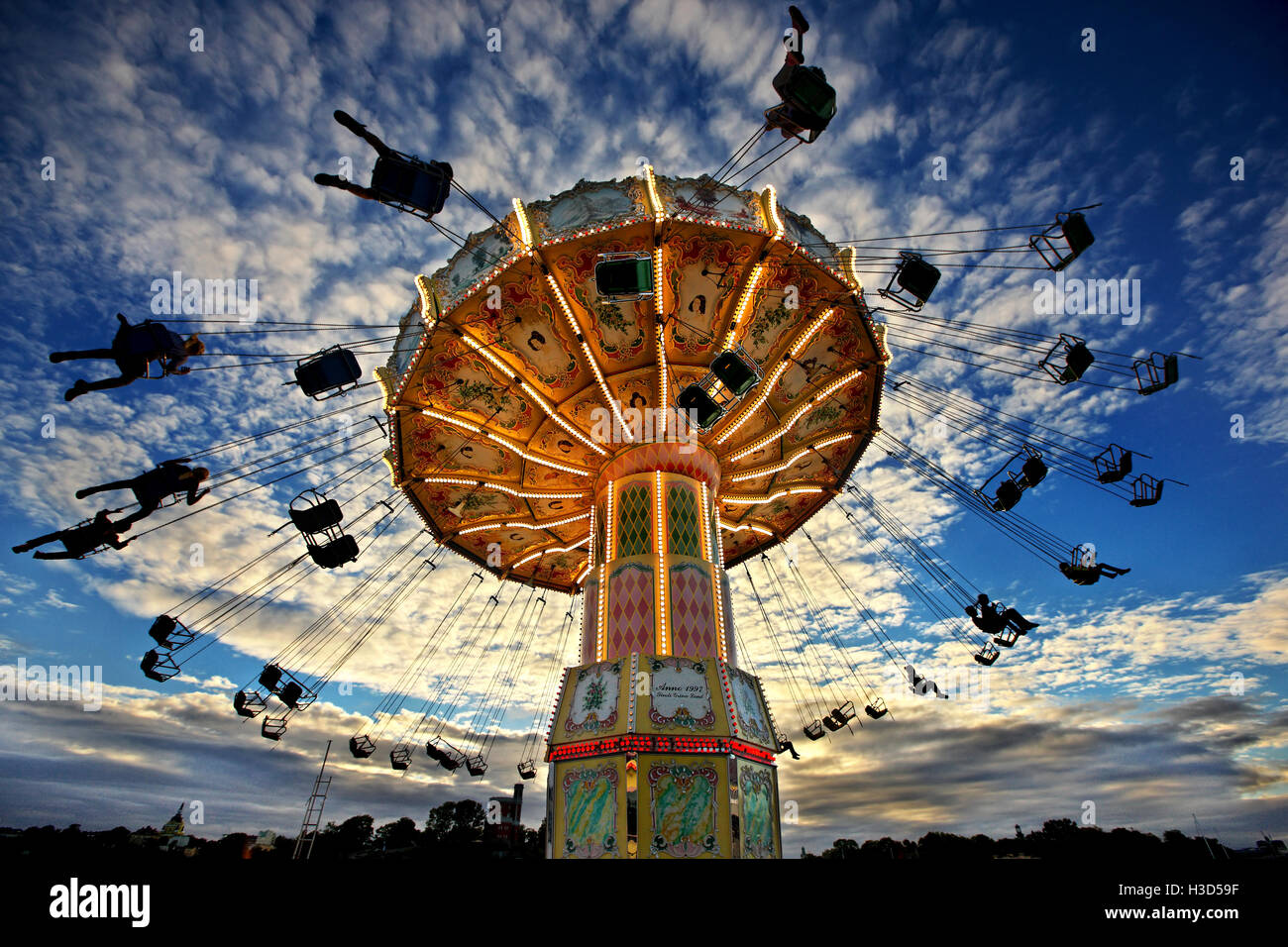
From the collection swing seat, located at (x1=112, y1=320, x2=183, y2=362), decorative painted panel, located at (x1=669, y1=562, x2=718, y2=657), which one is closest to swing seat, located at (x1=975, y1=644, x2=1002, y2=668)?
decorative painted panel, located at (x1=669, y1=562, x2=718, y2=657)

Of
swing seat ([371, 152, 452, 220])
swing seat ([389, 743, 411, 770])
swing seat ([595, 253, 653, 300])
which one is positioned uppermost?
swing seat ([371, 152, 452, 220])

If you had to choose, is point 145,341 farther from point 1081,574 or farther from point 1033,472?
point 1081,574

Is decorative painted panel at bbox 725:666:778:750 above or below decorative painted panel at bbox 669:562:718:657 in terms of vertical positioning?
below

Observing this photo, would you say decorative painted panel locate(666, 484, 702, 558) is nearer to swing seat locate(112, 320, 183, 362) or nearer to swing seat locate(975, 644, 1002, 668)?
swing seat locate(975, 644, 1002, 668)

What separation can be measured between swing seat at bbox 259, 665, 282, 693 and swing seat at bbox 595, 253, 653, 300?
11.6 metres

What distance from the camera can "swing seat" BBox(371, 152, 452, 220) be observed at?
825 cm

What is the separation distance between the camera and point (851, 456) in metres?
16.1

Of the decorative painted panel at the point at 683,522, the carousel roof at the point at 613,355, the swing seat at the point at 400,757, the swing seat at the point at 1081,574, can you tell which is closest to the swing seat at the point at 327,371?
the carousel roof at the point at 613,355

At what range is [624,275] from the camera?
9773 mm

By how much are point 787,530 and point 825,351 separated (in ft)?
22.1

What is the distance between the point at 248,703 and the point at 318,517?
5766mm

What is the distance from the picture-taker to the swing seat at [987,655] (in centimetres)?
1445

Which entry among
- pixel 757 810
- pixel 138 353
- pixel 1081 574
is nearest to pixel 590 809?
pixel 757 810
